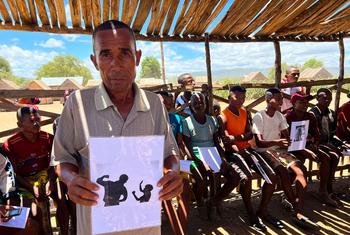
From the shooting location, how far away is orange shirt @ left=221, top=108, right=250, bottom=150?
14.6ft

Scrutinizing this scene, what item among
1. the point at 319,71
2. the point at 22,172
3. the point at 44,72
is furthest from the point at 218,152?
the point at 44,72

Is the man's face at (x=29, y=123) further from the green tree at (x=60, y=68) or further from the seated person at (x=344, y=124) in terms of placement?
the green tree at (x=60, y=68)

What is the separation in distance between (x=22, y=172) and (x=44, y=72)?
100429 mm

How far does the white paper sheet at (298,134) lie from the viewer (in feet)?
14.1

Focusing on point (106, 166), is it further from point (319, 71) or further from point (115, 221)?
point (319, 71)

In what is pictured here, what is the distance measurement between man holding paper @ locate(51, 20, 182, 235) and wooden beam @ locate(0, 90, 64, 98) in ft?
9.32

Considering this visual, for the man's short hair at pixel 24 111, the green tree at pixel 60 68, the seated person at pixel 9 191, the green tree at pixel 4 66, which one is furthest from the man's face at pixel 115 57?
the green tree at pixel 60 68

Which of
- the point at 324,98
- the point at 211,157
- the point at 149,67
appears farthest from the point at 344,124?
the point at 149,67

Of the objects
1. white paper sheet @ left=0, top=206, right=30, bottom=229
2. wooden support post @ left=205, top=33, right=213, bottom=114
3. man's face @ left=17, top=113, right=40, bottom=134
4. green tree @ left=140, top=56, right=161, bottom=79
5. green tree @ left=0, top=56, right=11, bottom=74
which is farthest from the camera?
green tree @ left=140, top=56, right=161, bottom=79

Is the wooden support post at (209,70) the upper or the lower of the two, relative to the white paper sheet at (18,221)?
upper

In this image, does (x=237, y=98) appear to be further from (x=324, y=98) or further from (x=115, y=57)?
(x=115, y=57)

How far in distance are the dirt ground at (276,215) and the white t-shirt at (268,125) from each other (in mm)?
981

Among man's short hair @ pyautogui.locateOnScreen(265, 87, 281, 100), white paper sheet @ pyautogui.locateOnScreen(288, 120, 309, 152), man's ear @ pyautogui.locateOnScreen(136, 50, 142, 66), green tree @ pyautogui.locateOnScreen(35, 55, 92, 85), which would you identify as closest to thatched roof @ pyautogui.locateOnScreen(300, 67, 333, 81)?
man's short hair @ pyautogui.locateOnScreen(265, 87, 281, 100)

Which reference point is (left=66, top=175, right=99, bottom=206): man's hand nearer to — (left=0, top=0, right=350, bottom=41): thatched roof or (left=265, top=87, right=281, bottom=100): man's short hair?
(left=0, top=0, right=350, bottom=41): thatched roof
